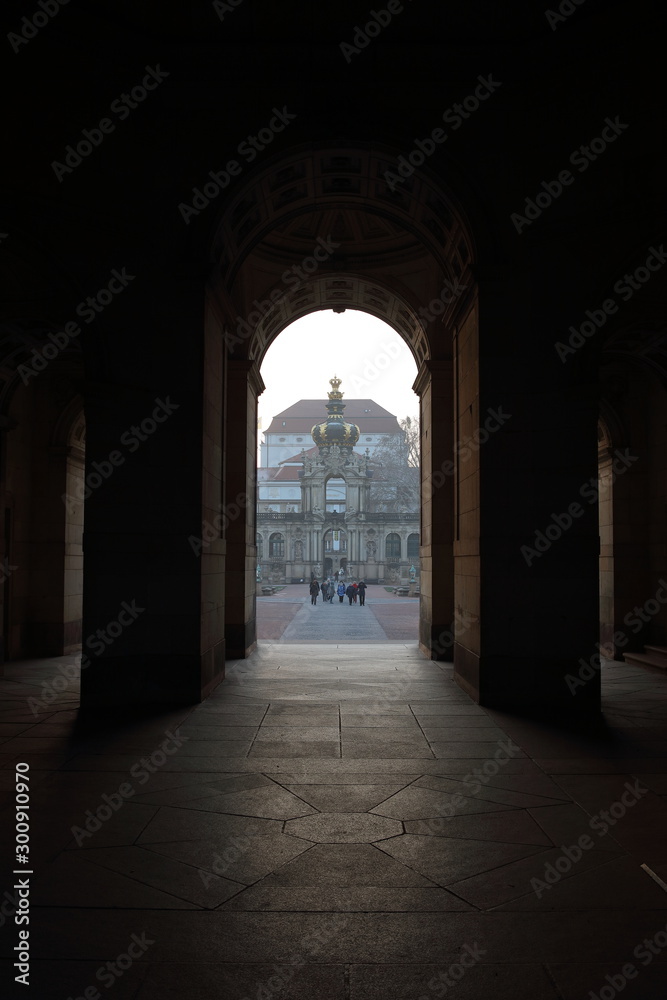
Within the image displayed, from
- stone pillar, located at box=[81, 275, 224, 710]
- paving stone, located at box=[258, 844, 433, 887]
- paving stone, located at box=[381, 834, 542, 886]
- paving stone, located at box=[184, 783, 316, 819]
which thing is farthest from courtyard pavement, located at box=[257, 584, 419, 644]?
paving stone, located at box=[258, 844, 433, 887]

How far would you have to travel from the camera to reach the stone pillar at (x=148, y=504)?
33.4 feet

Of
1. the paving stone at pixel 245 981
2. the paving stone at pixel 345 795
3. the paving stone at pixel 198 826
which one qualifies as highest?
the paving stone at pixel 245 981

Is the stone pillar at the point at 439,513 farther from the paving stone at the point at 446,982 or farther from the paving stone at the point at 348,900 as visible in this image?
the paving stone at the point at 446,982

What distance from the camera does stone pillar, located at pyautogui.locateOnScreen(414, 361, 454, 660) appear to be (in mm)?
15375

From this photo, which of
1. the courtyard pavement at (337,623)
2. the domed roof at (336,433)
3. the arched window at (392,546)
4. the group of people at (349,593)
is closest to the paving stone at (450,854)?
the courtyard pavement at (337,623)

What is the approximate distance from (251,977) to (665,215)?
9.99 meters

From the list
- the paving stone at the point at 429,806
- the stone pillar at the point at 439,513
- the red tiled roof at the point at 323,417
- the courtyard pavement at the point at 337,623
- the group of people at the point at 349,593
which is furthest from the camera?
the red tiled roof at the point at 323,417

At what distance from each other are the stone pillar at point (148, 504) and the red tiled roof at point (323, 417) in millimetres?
106959

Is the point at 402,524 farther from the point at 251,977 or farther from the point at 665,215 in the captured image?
the point at 251,977

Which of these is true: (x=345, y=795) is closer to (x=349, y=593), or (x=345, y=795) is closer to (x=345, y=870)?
(x=345, y=870)

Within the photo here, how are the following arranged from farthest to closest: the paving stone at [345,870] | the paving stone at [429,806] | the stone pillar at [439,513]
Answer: the stone pillar at [439,513]
the paving stone at [429,806]
the paving stone at [345,870]

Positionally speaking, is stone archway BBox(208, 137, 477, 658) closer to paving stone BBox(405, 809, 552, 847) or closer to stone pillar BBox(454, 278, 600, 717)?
stone pillar BBox(454, 278, 600, 717)

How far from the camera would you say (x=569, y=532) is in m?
10.1

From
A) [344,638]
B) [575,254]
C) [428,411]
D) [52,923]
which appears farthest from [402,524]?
[52,923]
